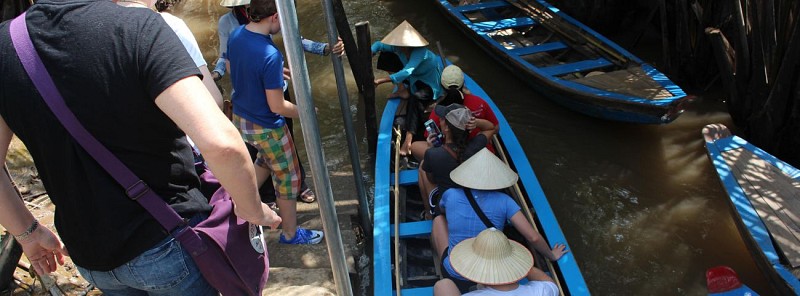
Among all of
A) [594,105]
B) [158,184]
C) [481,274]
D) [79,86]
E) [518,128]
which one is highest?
[79,86]

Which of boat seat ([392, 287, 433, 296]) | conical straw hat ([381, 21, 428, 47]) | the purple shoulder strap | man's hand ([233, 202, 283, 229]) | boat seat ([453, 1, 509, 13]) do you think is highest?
the purple shoulder strap

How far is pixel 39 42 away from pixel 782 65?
579 cm

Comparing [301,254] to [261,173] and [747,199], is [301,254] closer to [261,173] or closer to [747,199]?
[261,173]

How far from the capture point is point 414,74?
18.3ft

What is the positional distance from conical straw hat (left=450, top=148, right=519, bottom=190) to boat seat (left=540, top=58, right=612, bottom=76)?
3082 millimetres

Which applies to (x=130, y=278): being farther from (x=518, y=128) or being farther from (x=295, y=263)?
(x=518, y=128)

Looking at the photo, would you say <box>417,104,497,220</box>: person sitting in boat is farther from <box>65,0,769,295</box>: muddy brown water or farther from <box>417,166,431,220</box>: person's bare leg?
<box>65,0,769,295</box>: muddy brown water

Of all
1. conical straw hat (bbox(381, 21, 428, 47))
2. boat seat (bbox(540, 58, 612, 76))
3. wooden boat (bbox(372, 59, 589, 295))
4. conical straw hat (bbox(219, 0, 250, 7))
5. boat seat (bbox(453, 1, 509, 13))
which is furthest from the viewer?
boat seat (bbox(453, 1, 509, 13))

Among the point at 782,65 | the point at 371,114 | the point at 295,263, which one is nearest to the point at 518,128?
the point at 371,114

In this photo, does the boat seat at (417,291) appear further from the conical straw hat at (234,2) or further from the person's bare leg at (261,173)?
the conical straw hat at (234,2)

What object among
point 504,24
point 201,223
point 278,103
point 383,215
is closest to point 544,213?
point 383,215

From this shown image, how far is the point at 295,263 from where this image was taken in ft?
13.6

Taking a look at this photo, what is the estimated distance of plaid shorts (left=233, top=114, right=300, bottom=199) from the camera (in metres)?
3.68

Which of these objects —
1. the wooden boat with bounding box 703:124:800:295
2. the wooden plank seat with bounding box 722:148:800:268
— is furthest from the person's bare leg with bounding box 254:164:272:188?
the wooden plank seat with bounding box 722:148:800:268
